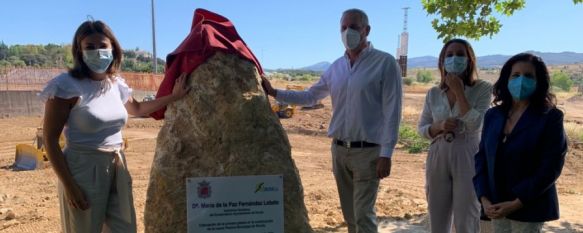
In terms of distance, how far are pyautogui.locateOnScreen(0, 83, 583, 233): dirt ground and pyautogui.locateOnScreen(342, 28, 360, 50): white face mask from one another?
3.28 meters

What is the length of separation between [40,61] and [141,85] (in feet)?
134

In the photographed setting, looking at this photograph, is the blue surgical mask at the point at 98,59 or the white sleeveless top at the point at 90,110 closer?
the white sleeveless top at the point at 90,110

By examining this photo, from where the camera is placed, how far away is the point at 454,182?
12.3ft

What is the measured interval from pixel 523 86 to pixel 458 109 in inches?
24.9

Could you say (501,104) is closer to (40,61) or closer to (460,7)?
(460,7)

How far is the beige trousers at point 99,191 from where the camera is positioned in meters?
3.14

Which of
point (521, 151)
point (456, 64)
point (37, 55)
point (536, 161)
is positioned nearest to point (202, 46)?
point (456, 64)

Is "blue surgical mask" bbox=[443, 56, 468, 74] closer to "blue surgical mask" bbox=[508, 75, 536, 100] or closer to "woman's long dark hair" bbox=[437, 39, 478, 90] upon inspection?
"woman's long dark hair" bbox=[437, 39, 478, 90]

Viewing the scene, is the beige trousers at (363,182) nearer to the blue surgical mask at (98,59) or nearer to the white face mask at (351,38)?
the white face mask at (351,38)

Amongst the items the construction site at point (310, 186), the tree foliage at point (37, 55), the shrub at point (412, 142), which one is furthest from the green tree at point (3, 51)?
the shrub at point (412, 142)

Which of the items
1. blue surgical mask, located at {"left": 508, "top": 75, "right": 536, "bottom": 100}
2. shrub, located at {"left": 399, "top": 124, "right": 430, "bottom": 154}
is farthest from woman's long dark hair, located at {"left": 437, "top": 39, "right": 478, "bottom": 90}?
shrub, located at {"left": 399, "top": 124, "right": 430, "bottom": 154}

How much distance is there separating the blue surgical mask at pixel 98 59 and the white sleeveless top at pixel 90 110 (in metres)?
0.09

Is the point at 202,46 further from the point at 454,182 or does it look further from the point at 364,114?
the point at 454,182

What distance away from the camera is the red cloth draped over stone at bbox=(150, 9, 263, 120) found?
137 inches
